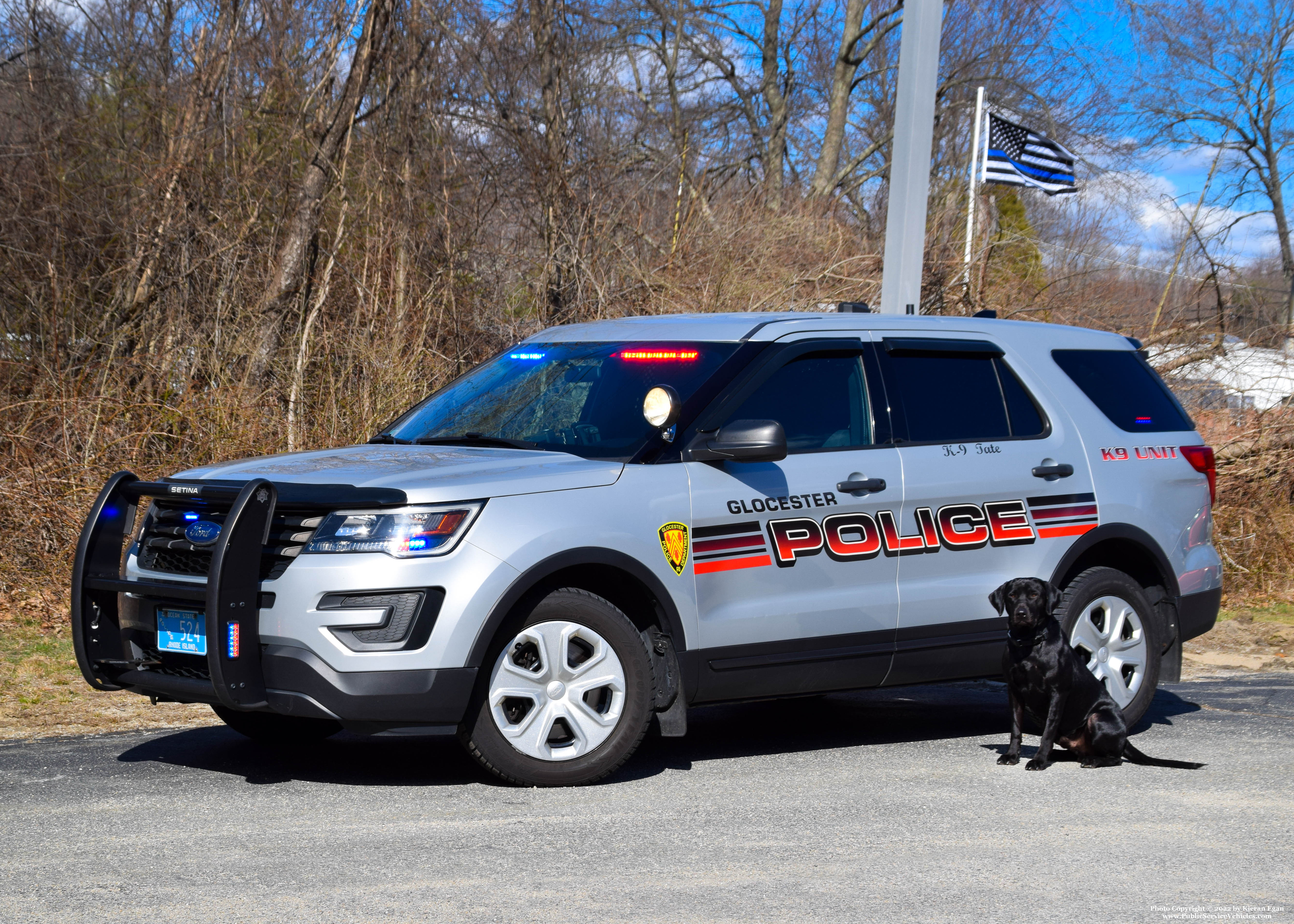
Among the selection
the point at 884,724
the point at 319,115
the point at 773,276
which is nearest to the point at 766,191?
the point at 773,276

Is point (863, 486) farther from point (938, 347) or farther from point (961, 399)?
point (938, 347)

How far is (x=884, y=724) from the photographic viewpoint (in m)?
7.48

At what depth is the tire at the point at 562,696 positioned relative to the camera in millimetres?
5480

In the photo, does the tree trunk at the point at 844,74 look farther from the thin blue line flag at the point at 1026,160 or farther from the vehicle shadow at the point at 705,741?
the vehicle shadow at the point at 705,741

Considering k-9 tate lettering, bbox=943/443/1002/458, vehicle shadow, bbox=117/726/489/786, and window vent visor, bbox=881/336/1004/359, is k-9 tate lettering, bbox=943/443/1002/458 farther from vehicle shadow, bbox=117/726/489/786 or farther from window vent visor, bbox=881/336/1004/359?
vehicle shadow, bbox=117/726/489/786

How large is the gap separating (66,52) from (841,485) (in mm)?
10380

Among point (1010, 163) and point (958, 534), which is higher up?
point (1010, 163)

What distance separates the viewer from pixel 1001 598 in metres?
6.36

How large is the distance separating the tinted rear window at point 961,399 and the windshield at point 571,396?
36.5 inches

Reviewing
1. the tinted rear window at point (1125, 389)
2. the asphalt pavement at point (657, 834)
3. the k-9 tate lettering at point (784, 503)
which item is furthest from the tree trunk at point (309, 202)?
the tinted rear window at point (1125, 389)

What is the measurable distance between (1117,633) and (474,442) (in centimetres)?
332

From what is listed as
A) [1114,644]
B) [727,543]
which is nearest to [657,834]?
[727,543]

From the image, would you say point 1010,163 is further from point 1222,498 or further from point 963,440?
point 963,440

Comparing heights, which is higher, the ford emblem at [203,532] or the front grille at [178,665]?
the ford emblem at [203,532]
